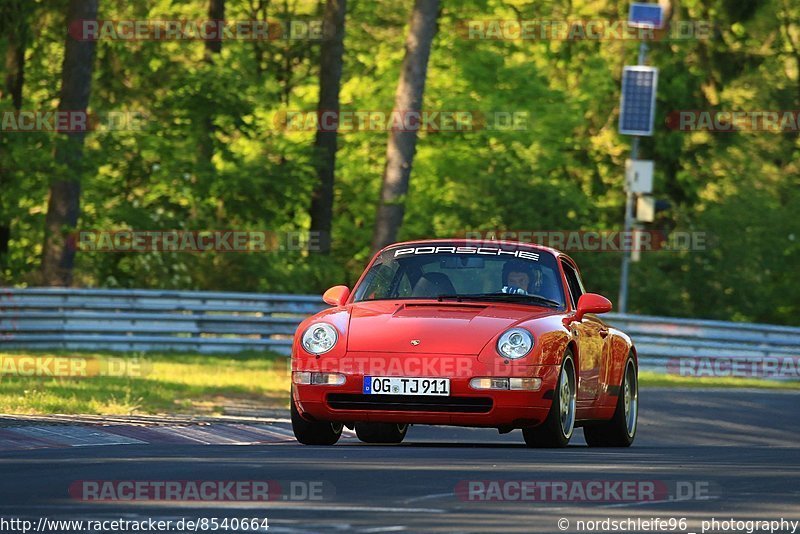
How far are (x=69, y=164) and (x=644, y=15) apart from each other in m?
11.1

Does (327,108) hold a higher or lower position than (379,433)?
higher

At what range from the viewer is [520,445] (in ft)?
49.5

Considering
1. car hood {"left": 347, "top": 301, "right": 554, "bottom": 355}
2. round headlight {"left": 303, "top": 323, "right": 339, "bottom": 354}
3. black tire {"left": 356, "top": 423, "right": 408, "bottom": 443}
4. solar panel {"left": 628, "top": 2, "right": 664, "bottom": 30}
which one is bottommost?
black tire {"left": 356, "top": 423, "right": 408, "bottom": 443}

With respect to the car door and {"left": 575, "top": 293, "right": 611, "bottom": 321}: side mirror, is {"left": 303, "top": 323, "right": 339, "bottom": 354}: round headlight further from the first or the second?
{"left": 575, "top": 293, "right": 611, "bottom": 321}: side mirror

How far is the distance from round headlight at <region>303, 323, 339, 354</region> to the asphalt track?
0.71m

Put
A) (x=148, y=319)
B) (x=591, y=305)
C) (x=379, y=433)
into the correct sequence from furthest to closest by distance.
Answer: (x=148, y=319), (x=379, y=433), (x=591, y=305)

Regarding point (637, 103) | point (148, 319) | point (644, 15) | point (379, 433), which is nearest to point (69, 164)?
point (148, 319)

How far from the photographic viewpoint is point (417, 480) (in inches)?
412

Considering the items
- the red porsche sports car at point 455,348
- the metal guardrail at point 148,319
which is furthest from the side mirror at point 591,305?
the metal guardrail at point 148,319

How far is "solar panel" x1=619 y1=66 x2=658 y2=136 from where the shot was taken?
3772 cm

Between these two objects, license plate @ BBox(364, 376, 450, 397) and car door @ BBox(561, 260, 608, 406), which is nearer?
license plate @ BBox(364, 376, 450, 397)

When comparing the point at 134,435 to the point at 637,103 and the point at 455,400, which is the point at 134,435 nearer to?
the point at 455,400

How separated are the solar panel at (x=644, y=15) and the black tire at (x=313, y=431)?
74.6 ft

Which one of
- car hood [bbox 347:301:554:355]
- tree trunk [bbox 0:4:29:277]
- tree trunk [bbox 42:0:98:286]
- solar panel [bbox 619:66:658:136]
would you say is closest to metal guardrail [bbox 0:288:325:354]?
tree trunk [bbox 42:0:98:286]
